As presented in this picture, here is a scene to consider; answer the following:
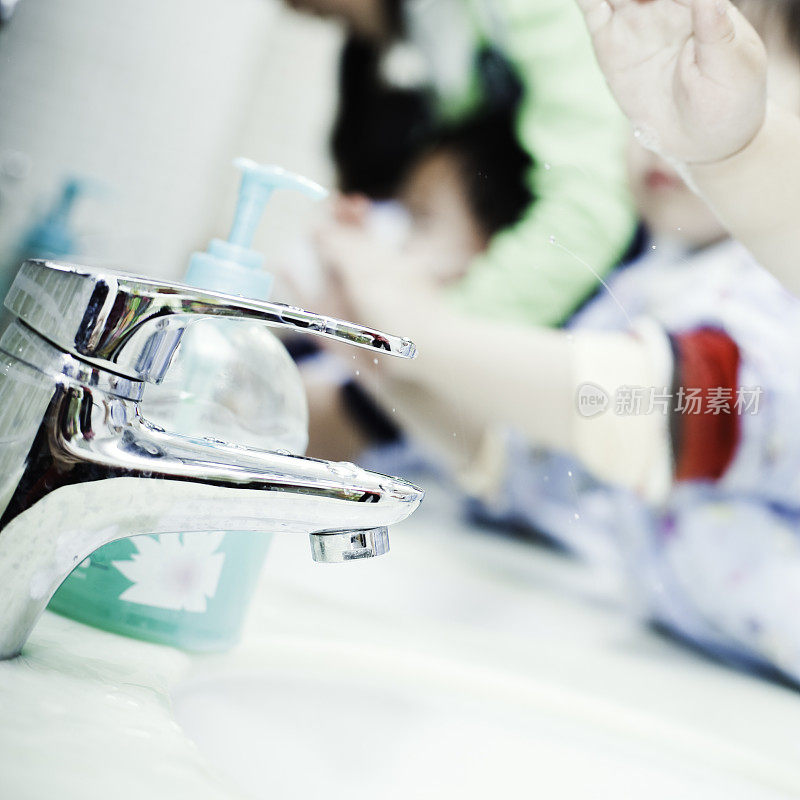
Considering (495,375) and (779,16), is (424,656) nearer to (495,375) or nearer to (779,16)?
(495,375)

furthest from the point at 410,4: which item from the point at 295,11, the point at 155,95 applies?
the point at 155,95

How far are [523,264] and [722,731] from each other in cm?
27

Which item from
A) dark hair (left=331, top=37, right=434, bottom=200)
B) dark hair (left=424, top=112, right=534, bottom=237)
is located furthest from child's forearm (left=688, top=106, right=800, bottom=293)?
dark hair (left=331, top=37, right=434, bottom=200)

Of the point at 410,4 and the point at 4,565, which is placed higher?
the point at 410,4

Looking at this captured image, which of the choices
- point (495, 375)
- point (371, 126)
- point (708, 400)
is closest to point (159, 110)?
point (371, 126)

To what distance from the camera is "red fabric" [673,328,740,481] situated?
0.45m

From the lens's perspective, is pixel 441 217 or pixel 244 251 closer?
pixel 244 251

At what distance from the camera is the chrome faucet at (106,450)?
9.1 inches

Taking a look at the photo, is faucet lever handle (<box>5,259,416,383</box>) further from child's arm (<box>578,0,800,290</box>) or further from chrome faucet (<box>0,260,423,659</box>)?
child's arm (<box>578,0,800,290</box>)

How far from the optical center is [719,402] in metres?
0.44

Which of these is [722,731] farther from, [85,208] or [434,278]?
[85,208]

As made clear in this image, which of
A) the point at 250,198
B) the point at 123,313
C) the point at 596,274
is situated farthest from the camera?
the point at 596,274

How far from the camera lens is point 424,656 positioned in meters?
0.39

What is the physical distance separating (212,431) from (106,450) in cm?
8
